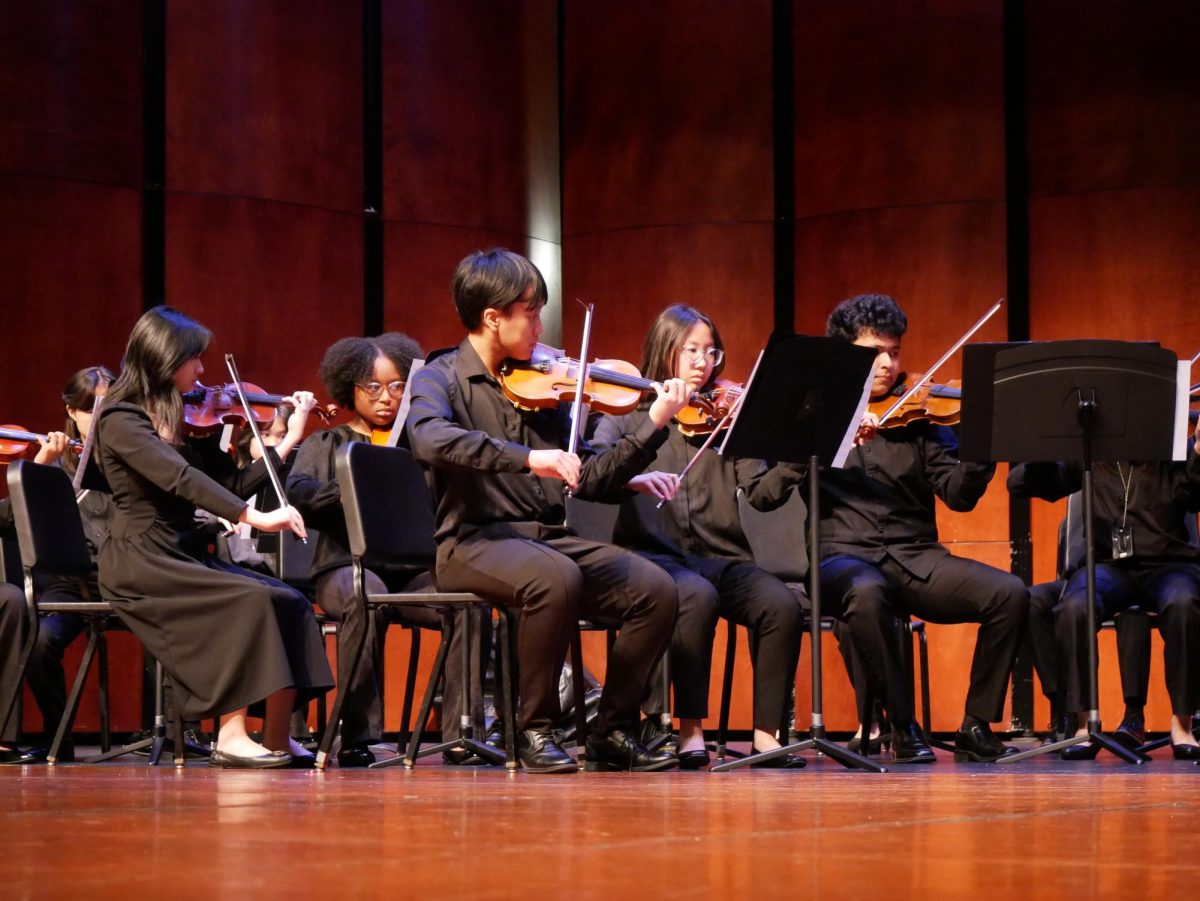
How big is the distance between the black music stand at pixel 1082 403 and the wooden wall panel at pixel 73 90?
11.5 ft

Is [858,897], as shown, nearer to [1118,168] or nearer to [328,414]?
[328,414]

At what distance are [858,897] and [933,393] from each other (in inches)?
119

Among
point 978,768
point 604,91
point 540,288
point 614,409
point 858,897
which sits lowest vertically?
point 978,768

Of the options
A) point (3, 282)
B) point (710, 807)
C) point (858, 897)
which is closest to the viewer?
point (858, 897)

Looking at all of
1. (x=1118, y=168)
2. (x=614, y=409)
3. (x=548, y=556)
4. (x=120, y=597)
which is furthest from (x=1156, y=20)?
(x=120, y=597)

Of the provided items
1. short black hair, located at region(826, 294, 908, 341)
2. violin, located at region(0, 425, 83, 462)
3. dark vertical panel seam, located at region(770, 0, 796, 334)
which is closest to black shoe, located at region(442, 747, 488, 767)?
short black hair, located at region(826, 294, 908, 341)

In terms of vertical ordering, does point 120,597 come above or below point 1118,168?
below

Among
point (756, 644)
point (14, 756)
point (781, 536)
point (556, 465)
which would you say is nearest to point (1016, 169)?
point (781, 536)

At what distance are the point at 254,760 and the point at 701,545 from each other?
122cm

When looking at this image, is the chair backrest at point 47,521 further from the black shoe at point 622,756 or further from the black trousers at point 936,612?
the black trousers at point 936,612

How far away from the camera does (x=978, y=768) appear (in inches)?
131

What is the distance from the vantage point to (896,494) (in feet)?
13.1

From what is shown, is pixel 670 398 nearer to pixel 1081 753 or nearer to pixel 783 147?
pixel 1081 753

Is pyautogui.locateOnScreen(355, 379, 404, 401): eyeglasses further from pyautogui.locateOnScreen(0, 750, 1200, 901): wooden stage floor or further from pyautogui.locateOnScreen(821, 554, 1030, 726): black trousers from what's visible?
pyautogui.locateOnScreen(0, 750, 1200, 901): wooden stage floor
